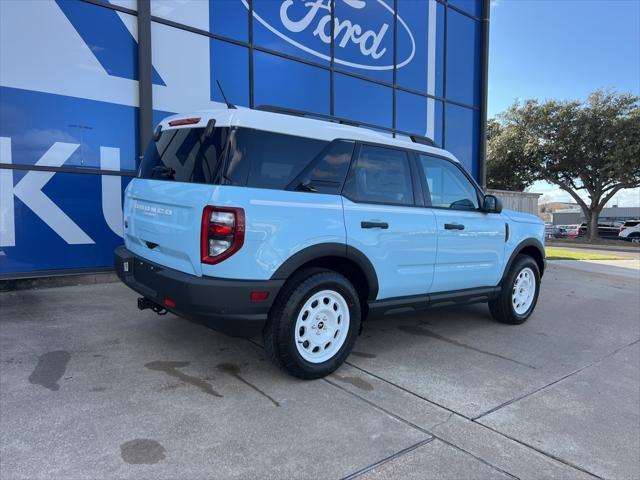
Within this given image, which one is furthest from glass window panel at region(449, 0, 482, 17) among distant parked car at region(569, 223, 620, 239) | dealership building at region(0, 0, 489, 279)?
distant parked car at region(569, 223, 620, 239)

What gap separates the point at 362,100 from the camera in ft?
34.0

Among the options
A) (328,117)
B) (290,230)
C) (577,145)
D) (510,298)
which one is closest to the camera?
(290,230)

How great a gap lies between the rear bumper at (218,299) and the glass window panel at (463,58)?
1092cm

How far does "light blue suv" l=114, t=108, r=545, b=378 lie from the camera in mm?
3160

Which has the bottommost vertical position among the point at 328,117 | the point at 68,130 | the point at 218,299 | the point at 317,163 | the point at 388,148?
the point at 218,299

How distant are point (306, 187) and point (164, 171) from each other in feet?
3.81

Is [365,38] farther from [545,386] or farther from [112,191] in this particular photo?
[545,386]

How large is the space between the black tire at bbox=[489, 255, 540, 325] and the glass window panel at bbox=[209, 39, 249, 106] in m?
5.39

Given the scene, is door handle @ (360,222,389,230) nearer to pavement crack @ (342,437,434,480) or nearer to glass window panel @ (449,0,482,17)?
pavement crack @ (342,437,434,480)

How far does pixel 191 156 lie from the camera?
3.46 metres

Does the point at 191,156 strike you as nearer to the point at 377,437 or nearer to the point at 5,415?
the point at 5,415

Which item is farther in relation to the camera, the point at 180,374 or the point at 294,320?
the point at 180,374

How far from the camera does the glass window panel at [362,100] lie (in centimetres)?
992

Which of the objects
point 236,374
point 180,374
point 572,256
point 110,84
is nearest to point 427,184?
point 236,374
